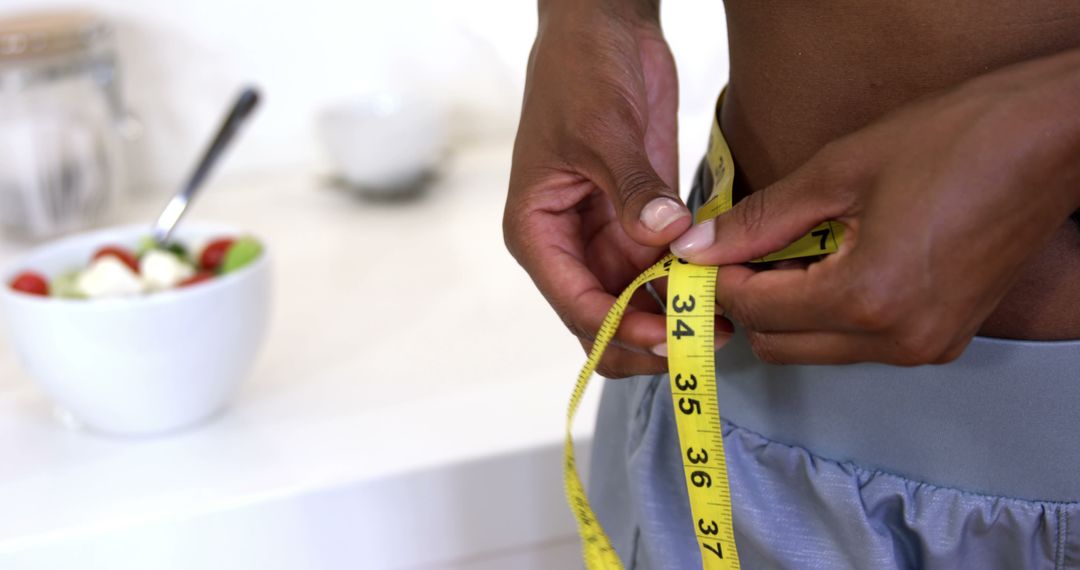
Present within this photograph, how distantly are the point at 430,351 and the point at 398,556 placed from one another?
27cm

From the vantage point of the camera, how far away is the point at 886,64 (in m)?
0.47

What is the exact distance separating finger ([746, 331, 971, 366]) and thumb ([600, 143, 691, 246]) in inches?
2.2

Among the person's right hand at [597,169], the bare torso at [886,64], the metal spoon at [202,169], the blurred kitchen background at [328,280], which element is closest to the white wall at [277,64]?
the blurred kitchen background at [328,280]

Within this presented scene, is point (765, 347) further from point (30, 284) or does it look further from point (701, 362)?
point (30, 284)

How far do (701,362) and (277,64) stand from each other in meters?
1.16

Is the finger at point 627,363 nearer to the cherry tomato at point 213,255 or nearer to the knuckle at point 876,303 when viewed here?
the knuckle at point 876,303

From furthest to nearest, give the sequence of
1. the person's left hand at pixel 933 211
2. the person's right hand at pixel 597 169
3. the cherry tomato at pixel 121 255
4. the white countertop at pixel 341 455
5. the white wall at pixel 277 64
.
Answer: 1. the white wall at pixel 277 64
2. the cherry tomato at pixel 121 255
3. the white countertop at pixel 341 455
4. the person's right hand at pixel 597 169
5. the person's left hand at pixel 933 211

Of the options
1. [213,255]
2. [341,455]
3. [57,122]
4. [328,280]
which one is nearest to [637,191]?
[341,455]

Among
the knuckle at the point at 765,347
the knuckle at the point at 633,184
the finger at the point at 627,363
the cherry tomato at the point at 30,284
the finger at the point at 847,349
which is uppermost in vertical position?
the knuckle at the point at 633,184

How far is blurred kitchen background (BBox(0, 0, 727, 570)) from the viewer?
85cm

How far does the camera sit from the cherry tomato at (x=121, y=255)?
0.97m

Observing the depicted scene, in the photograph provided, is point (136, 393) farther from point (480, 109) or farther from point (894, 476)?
point (480, 109)

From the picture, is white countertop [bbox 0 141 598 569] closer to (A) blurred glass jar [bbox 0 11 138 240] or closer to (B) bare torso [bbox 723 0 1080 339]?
(A) blurred glass jar [bbox 0 11 138 240]

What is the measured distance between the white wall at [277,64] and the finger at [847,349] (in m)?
1.01
